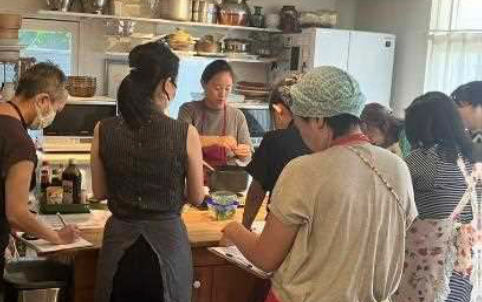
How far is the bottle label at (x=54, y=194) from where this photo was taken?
2545mm

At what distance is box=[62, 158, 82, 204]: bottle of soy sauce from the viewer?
258cm

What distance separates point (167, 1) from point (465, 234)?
333 centimetres

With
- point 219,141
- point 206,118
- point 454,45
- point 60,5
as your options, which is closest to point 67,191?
point 219,141

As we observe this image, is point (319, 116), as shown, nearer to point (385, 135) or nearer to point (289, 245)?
point (289, 245)

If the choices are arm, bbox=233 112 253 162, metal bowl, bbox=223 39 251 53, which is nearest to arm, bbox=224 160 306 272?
arm, bbox=233 112 253 162

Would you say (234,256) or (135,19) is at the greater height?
(135,19)

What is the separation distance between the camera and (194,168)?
1959mm

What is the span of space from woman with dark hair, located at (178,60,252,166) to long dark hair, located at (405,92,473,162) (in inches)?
52.0

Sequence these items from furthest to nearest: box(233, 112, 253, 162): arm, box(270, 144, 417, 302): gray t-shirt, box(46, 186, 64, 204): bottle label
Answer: box(233, 112, 253, 162): arm
box(46, 186, 64, 204): bottle label
box(270, 144, 417, 302): gray t-shirt

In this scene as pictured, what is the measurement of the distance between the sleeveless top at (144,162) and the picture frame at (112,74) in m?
3.20

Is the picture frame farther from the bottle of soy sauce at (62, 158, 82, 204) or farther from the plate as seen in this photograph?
the bottle of soy sauce at (62, 158, 82, 204)

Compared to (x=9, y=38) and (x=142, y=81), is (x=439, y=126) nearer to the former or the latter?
(x=142, y=81)

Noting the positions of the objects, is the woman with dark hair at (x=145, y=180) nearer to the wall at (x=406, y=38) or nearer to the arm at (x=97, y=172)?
the arm at (x=97, y=172)

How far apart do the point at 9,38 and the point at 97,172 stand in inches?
86.5
